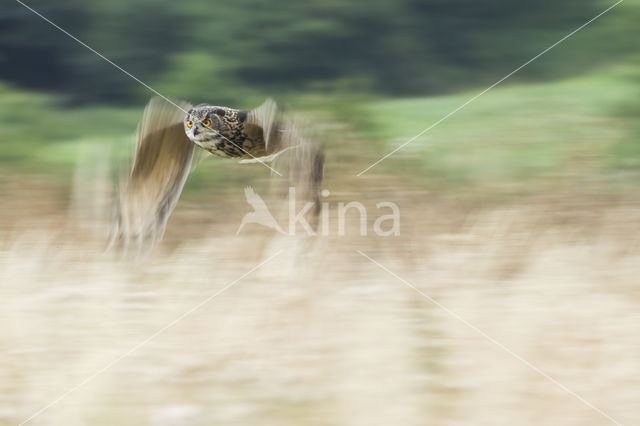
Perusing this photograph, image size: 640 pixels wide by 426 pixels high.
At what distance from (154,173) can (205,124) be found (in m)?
0.30

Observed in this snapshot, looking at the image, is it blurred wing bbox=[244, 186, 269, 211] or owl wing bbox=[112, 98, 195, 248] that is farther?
blurred wing bbox=[244, 186, 269, 211]

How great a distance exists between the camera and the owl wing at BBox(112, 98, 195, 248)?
2896mm

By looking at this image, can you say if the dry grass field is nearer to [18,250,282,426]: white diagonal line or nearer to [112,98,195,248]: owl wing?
[18,250,282,426]: white diagonal line

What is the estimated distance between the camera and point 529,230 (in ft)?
11.5

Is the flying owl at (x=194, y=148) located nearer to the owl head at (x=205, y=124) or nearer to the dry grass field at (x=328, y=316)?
the owl head at (x=205, y=124)

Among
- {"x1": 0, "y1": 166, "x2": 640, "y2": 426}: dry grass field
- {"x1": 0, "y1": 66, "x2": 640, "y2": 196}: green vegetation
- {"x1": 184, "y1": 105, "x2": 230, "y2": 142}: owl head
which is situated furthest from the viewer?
{"x1": 0, "y1": 66, "x2": 640, "y2": 196}: green vegetation

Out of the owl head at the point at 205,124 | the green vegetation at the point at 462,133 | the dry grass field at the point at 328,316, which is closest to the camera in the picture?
the owl head at the point at 205,124

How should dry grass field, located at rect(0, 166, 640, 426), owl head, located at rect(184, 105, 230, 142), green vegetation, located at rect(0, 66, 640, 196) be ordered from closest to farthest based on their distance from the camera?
owl head, located at rect(184, 105, 230, 142)
dry grass field, located at rect(0, 166, 640, 426)
green vegetation, located at rect(0, 66, 640, 196)

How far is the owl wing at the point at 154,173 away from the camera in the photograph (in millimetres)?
2896

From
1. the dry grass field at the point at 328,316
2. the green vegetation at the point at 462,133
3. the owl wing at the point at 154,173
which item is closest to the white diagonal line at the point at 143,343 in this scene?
the dry grass field at the point at 328,316

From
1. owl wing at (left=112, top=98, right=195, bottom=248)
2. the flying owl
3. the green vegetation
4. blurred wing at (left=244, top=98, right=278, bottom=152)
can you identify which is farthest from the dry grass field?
blurred wing at (left=244, top=98, right=278, bottom=152)

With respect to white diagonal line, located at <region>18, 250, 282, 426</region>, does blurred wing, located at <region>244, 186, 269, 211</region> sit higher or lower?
higher

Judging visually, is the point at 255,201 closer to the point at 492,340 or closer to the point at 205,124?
the point at 205,124

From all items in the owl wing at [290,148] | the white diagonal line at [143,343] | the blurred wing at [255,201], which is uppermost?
the owl wing at [290,148]
